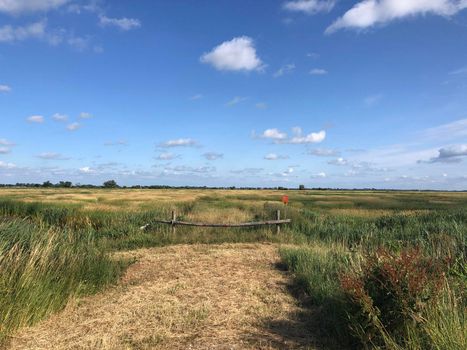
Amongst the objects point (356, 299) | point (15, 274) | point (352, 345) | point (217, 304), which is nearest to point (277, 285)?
point (217, 304)

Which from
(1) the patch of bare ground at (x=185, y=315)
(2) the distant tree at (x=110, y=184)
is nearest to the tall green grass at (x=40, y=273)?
(1) the patch of bare ground at (x=185, y=315)

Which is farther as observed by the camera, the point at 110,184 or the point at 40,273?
the point at 110,184

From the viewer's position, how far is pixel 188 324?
6090 mm

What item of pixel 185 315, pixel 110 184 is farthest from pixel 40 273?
pixel 110 184

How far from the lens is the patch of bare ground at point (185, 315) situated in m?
5.45

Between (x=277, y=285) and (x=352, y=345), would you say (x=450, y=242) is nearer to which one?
(x=277, y=285)

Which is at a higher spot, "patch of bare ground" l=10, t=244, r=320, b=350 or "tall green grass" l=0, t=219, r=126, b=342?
"tall green grass" l=0, t=219, r=126, b=342

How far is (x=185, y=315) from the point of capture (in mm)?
6430

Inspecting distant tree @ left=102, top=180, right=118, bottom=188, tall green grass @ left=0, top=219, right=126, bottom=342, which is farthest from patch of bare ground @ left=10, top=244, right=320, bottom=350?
distant tree @ left=102, top=180, right=118, bottom=188

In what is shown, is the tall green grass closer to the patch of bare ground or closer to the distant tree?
the patch of bare ground

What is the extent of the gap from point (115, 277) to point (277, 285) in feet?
11.1

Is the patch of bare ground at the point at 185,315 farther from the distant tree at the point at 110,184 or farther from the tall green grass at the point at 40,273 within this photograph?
the distant tree at the point at 110,184

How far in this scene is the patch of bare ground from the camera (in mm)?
5445

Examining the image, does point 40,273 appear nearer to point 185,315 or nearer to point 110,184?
point 185,315
